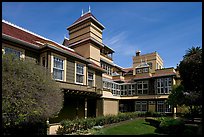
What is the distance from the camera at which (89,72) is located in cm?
2205

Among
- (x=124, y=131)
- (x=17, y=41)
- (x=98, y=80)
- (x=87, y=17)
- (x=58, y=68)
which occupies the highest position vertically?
(x=87, y=17)

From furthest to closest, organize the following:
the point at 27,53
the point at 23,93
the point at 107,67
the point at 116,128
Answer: the point at 107,67
the point at 116,128
the point at 27,53
the point at 23,93

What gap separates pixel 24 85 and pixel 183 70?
11467 millimetres

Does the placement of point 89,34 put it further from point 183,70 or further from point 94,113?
point 183,70

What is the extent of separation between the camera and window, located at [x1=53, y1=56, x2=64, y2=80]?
1608cm

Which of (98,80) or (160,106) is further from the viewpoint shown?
(160,106)

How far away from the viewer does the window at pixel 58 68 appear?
52.7 ft

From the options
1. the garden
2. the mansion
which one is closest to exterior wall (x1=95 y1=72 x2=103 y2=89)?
the mansion

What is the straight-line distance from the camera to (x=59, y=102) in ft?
38.8

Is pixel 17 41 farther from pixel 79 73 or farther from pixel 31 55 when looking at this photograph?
pixel 79 73

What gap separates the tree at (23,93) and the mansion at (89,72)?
11.4ft

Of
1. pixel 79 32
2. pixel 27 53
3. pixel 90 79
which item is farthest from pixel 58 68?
pixel 79 32

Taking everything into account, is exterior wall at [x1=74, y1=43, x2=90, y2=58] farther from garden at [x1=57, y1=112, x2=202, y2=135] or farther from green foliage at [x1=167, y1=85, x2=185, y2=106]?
green foliage at [x1=167, y1=85, x2=185, y2=106]

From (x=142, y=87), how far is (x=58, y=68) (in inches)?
842
